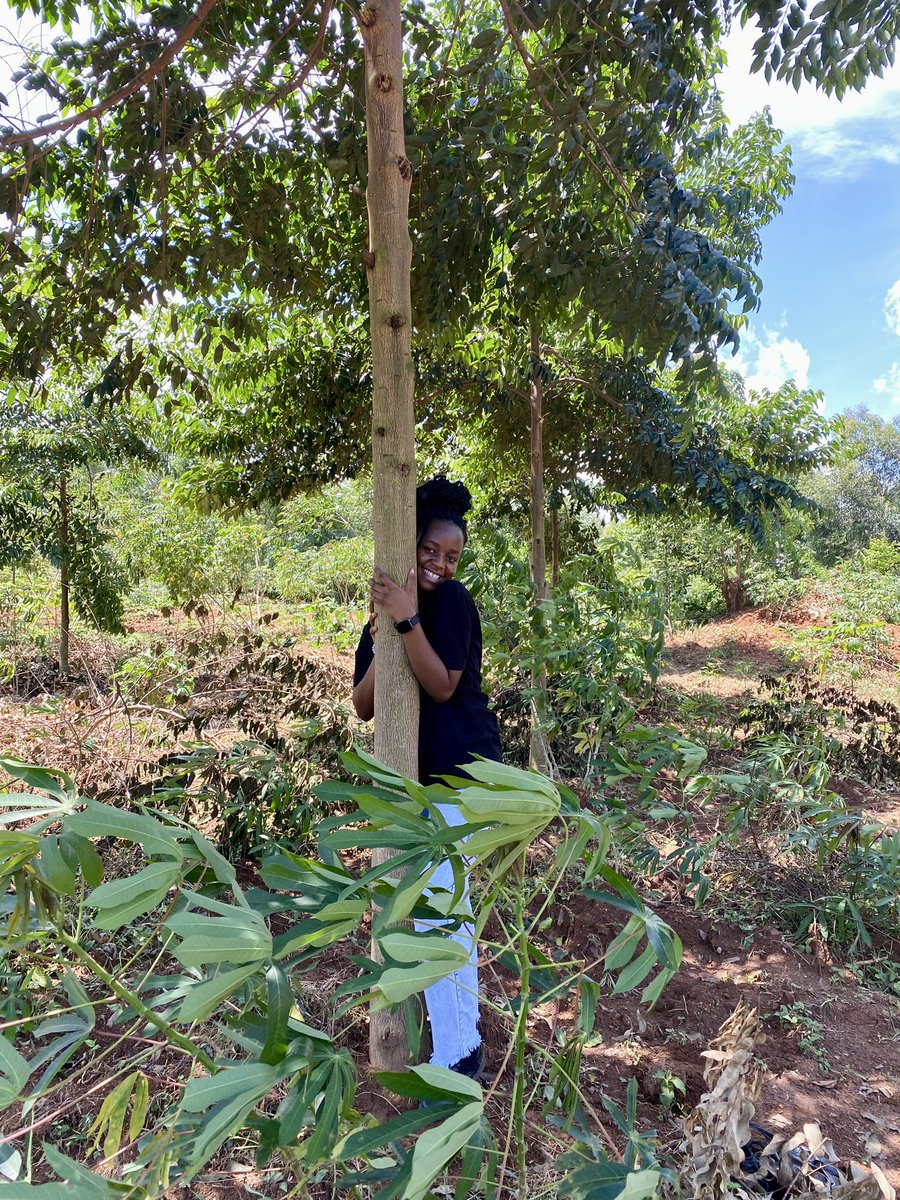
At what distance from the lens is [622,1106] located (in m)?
2.17

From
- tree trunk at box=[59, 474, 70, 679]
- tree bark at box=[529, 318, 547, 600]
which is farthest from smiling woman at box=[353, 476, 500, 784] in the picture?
tree trunk at box=[59, 474, 70, 679]

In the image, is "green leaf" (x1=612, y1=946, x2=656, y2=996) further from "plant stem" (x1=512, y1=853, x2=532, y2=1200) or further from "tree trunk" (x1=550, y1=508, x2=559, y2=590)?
"tree trunk" (x1=550, y1=508, x2=559, y2=590)

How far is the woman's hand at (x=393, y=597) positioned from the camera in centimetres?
185

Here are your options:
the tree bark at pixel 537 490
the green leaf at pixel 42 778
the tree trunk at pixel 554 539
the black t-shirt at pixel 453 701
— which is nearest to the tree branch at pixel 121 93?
the black t-shirt at pixel 453 701

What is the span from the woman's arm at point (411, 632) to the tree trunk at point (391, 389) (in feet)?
0.07

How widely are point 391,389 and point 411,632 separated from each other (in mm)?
601

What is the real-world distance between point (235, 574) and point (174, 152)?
7.75m

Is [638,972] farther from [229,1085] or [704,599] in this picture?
[704,599]

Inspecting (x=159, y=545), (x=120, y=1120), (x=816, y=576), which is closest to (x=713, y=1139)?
(x=120, y=1120)

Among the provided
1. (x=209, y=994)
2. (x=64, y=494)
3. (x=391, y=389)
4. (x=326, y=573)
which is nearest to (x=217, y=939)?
(x=209, y=994)

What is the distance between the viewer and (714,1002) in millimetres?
2717

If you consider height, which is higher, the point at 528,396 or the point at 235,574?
the point at 528,396

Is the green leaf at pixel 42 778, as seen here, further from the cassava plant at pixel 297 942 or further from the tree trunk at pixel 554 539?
the tree trunk at pixel 554 539

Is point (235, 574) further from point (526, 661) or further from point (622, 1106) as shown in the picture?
point (622, 1106)
